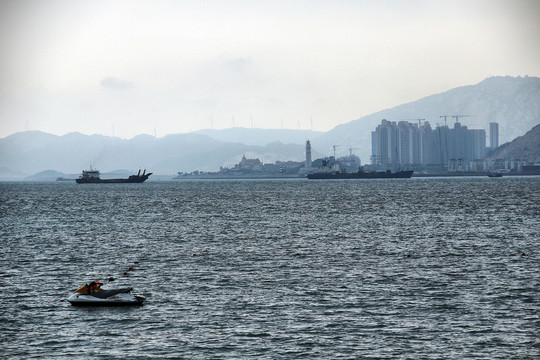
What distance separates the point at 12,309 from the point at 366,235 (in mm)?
54568

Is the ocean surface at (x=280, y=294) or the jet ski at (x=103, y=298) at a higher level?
the jet ski at (x=103, y=298)

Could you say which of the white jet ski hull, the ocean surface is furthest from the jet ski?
the ocean surface

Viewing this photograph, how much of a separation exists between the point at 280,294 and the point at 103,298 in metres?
12.4

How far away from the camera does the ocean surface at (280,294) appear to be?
36219 millimetres

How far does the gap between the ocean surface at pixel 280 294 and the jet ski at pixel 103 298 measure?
0.67 meters

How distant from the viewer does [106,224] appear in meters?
115

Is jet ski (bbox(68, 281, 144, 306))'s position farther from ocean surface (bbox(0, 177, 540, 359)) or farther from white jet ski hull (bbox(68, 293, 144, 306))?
ocean surface (bbox(0, 177, 540, 359))

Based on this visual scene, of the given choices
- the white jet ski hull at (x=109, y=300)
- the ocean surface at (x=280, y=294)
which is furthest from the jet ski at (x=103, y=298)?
the ocean surface at (x=280, y=294)

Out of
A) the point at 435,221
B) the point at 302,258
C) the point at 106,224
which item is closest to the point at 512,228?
the point at 435,221

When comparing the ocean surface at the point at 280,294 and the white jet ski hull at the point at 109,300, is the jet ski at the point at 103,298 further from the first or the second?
the ocean surface at the point at 280,294

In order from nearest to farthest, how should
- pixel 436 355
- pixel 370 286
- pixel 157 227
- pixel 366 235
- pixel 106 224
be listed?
pixel 436 355 < pixel 370 286 < pixel 366 235 < pixel 157 227 < pixel 106 224

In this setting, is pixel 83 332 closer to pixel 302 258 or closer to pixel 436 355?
pixel 436 355

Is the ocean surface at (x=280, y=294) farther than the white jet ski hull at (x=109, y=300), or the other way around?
the white jet ski hull at (x=109, y=300)

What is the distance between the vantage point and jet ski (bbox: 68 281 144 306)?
46.0 meters
